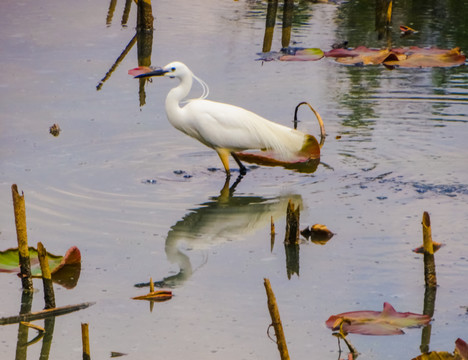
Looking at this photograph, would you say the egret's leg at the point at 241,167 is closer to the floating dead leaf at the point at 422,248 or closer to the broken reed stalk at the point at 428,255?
the floating dead leaf at the point at 422,248

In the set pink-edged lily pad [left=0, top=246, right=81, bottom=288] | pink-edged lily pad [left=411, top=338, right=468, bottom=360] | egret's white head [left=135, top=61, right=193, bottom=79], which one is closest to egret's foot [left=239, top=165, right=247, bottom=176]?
egret's white head [left=135, top=61, right=193, bottom=79]

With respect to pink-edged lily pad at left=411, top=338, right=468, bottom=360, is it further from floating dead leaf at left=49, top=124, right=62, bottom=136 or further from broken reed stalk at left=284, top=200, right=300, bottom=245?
floating dead leaf at left=49, top=124, right=62, bottom=136

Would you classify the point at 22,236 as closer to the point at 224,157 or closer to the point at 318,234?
the point at 318,234

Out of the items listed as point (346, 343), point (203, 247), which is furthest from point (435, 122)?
point (346, 343)

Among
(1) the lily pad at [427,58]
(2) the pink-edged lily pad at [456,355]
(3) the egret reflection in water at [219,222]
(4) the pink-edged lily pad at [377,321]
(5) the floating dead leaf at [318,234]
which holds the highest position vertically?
(1) the lily pad at [427,58]

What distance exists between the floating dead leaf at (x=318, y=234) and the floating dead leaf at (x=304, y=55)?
521 cm

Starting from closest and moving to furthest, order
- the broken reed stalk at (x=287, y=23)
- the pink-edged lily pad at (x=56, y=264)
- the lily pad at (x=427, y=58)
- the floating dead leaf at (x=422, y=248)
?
the pink-edged lily pad at (x=56, y=264) → the floating dead leaf at (x=422, y=248) → the lily pad at (x=427, y=58) → the broken reed stalk at (x=287, y=23)

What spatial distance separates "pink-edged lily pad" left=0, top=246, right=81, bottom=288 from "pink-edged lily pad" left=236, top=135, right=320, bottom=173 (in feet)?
8.76

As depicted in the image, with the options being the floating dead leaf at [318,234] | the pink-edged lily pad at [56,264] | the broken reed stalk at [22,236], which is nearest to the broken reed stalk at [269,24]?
the floating dead leaf at [318,234]

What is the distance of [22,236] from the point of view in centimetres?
479

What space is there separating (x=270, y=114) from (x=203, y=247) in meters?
3.19

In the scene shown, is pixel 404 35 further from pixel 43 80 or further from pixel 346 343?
pixel 346 343

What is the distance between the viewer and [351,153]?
26.0 feet

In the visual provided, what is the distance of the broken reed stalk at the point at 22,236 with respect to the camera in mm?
4742
